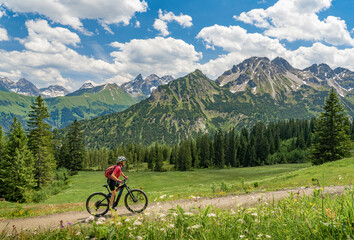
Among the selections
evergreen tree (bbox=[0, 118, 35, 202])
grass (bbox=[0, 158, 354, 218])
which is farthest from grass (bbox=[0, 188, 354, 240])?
evergreen tree (bbox=[0, 118, 35, 202])

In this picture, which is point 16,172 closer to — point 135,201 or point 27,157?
point 27,157

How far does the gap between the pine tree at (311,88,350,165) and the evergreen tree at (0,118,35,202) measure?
191 ft

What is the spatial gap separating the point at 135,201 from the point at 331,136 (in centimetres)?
4858

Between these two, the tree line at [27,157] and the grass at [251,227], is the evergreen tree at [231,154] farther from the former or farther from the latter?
the grass at [251,227]

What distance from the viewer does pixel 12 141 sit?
127 ft

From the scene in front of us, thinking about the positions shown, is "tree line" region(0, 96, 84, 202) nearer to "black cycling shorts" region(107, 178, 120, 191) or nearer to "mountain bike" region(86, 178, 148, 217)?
"mountain bike" region(86, 178, 148, 217)

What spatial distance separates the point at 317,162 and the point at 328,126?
8.26 meters

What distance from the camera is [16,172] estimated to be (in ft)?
117

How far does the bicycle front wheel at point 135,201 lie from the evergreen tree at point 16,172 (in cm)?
3471

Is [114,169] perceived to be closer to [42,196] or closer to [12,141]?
[42,196]

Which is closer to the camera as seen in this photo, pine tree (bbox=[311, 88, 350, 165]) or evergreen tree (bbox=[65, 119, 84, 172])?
pine tree (bbox=[311, 88, 350, 165])

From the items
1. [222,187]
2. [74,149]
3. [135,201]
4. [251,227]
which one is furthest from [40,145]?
[251,227]

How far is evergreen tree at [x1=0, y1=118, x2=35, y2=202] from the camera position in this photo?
3553 cm

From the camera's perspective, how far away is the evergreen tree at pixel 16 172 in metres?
35.5
